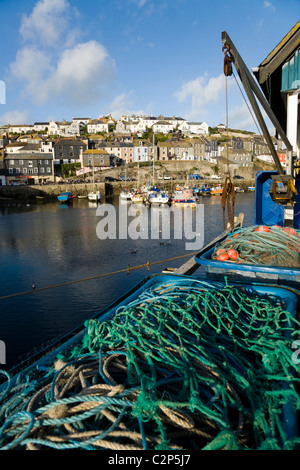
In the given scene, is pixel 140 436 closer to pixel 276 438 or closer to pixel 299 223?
pixel 276 438

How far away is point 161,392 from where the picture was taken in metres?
2.18

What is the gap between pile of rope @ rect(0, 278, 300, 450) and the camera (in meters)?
1.91

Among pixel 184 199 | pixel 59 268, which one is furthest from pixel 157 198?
pixel 59 268

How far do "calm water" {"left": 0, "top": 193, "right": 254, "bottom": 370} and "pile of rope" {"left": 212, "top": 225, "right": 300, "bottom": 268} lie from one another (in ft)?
11.0

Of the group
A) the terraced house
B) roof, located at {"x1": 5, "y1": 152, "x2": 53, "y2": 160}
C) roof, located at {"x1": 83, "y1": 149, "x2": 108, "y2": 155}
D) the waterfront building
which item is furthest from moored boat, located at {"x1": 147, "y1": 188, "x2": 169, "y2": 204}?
the waterfront building

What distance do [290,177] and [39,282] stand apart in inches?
605

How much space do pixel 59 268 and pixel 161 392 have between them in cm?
2035

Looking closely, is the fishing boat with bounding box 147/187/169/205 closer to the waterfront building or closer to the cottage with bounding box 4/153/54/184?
the cottage with bounding box 4/153/54/184

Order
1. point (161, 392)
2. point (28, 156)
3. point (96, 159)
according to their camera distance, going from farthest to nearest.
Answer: point (96, 159), point (28, 156), point (161, 392)

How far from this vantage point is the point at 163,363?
8.08 ft

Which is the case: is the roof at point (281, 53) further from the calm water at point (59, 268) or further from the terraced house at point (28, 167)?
the terraced house at point (28, 167)

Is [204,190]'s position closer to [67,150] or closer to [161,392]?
[67,150]

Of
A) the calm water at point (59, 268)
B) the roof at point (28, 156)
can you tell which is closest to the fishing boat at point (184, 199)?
the calm water at point (59, 268)
